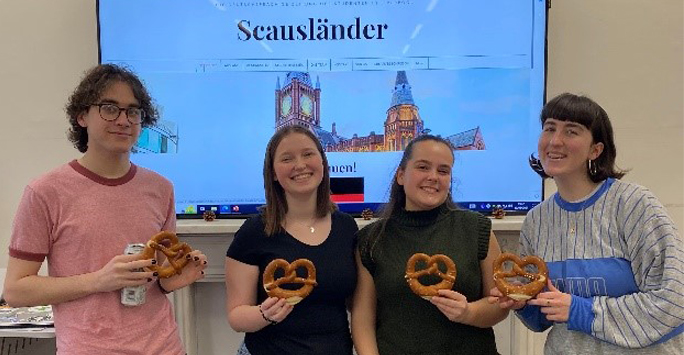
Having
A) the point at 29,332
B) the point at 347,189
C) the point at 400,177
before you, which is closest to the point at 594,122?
the point at 400,177

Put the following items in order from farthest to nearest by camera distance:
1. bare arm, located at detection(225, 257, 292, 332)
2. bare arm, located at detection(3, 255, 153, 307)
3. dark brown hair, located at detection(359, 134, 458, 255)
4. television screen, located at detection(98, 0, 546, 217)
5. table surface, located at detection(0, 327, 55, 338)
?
television screen, located at detection(98, 0, 546, 217), table surface, located at detection(0, 327, 55, 338), dark brown hair, located at detection(359, 134, 458, 255), bare arm, located at detection(225, 257, 292, 332), bare arm, located at detection(3, 255, 153, 307)

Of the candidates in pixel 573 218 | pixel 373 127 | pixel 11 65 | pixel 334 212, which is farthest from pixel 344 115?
pixel 11 65

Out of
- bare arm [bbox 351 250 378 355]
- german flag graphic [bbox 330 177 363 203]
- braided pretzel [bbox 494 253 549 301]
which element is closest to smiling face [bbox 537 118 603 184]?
braided pretzel [bbox 494 253 549 301]

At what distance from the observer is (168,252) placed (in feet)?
5.64

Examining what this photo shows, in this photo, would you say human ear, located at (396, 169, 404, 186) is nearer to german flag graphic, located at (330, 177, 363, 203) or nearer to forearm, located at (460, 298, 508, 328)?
forearm, located at (460, 298, 508, 328)

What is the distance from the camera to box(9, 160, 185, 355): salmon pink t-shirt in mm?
1594

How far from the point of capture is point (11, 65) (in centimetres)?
286

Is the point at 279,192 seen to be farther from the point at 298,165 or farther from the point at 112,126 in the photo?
the point at 112,126

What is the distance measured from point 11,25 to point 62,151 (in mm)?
712

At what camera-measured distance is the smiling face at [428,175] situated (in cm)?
182

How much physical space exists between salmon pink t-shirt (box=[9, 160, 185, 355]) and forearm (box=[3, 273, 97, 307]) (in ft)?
0.15

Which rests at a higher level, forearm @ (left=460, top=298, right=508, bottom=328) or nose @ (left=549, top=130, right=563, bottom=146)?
nose @ (left=549, top=130, right=563, bottom=146)

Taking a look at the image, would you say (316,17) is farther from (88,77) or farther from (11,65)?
(11,65)

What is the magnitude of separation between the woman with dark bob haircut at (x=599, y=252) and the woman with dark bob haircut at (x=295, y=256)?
532 millimetres
